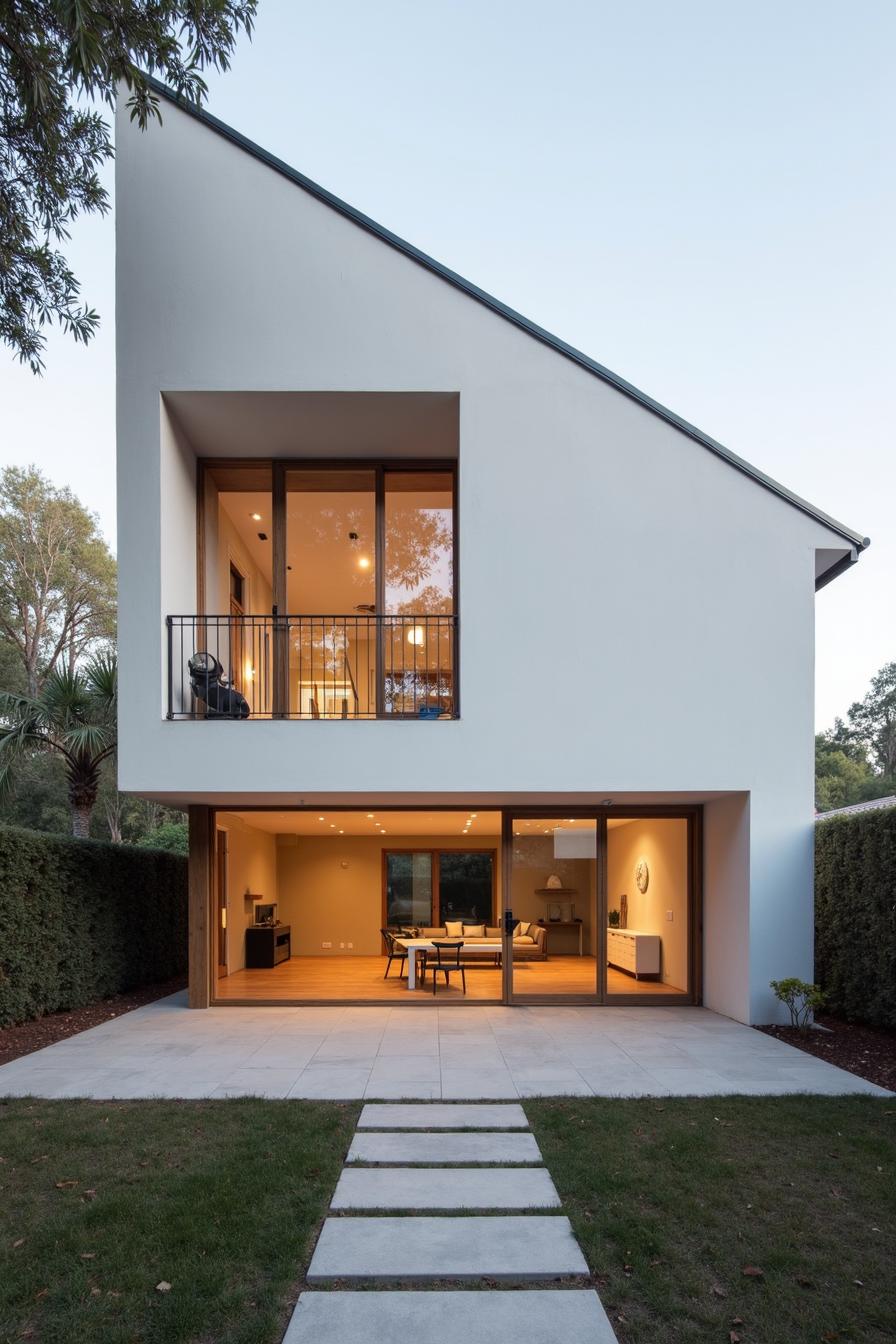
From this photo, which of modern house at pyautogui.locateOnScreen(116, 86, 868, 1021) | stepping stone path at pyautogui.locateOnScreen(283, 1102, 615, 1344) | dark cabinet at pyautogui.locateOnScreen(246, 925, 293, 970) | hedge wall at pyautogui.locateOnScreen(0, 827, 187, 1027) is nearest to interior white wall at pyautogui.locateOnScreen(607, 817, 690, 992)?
modern house at pyautogui.locateOnScreen(116, 86, 868, 1021)

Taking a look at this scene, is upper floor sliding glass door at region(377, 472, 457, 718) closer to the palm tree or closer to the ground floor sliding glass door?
the ground floor sliding glass door

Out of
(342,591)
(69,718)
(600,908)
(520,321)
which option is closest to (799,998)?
(600,908)

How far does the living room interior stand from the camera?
9.57 m

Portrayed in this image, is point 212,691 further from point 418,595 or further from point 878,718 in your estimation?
point 878,718

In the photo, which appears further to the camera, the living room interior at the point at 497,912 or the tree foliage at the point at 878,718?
the tree foliage at the point at 878,718

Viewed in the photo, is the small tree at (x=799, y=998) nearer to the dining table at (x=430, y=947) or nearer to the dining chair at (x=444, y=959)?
the dining table at (x=430, y=947)

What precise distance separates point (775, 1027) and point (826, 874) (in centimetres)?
174

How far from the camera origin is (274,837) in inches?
562

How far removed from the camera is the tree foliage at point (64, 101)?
18.2 ft

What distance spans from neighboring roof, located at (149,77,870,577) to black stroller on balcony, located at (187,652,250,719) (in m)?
4.56

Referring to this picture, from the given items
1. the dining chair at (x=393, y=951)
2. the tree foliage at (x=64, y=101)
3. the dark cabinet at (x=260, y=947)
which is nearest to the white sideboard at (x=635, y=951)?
the dining chair at (x=393, y=951)

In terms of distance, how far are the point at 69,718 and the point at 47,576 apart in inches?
659

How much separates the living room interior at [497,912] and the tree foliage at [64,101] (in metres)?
5.88

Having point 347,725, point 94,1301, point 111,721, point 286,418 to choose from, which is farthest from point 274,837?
point 94,1301
